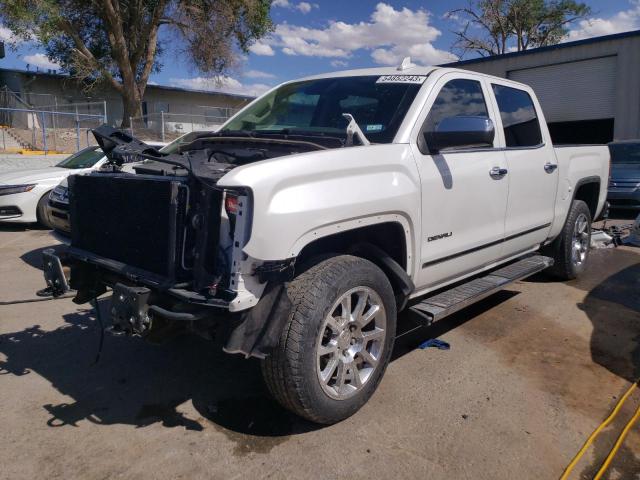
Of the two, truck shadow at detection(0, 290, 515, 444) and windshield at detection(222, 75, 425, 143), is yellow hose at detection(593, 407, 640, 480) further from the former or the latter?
windshield at detection(222, 75, 425, 143)

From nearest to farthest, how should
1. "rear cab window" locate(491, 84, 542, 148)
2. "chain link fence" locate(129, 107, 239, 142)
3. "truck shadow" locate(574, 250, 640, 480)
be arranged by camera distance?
"truck shadow" locate(574, 250, 640, 480)
"rear cab window" locate(491, 84, 542, 148)
"chain link fence" locate(129, 107, 239, 142)

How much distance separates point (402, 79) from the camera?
3.83 metres

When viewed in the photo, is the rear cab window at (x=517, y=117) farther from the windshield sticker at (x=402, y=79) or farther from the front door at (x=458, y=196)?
the windshield sticker at (x=402, y=79)

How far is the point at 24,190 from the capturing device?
9.09 m

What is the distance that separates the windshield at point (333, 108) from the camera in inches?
143

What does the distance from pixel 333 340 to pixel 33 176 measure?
26.9 feet

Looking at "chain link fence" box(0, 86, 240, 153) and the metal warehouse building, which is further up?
the metal warehouse building

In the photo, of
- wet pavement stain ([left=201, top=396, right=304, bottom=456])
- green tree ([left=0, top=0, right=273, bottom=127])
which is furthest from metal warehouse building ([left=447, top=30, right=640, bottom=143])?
wet pavement stain ([left=201, top=396, right=304, bottom=456])

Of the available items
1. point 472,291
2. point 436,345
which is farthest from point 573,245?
point 436,345

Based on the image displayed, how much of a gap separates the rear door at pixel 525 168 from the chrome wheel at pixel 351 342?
1802 mm

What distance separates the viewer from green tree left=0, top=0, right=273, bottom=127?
23672mm

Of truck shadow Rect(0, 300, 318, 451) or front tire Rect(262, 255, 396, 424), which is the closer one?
front tire Rect(262, 255, 396, 424)

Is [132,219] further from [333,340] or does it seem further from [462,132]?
[462,132]

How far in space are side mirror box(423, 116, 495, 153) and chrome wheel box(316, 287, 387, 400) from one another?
1108mm
